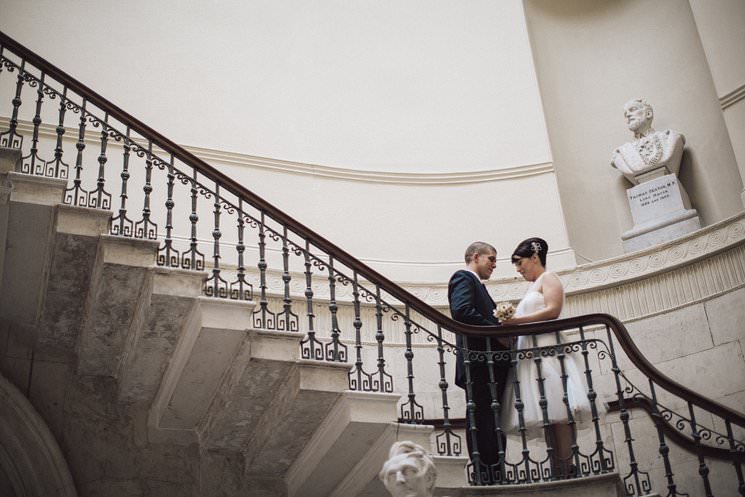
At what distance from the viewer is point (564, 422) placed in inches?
272

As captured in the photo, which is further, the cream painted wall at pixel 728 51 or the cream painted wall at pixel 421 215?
the cream painted wall at pixel 421 215

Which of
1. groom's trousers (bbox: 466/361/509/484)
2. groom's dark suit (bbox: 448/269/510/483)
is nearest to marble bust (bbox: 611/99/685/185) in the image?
groom's dark suit (bbox: 448/269/510/483)

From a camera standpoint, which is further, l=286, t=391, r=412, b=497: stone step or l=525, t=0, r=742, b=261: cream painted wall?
l=525, t=0, r=742, b=261: cream painted wall

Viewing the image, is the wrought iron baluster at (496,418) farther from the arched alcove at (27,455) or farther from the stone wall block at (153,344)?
the arched alcove at (27,455)

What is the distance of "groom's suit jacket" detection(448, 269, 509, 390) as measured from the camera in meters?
7.32

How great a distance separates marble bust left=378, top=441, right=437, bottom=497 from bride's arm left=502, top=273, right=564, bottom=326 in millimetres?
1627

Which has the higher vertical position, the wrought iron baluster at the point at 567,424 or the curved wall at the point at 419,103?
the curved wall at the point at 419,103

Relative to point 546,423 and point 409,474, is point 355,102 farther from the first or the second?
point 409,474

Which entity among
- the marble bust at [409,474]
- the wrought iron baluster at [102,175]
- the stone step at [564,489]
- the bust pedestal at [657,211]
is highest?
the bust pedestal at [657,211]

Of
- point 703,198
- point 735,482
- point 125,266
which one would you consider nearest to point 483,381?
point 735,482

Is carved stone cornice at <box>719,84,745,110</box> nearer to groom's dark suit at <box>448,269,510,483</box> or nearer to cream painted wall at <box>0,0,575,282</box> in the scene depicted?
cream painted wall at <box>0,0,575,282</box>

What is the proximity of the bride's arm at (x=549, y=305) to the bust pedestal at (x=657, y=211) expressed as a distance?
10.8 ft

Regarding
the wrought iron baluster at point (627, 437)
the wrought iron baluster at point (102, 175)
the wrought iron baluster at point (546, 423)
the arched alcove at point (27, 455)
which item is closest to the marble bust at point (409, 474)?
the wrought iron baluster at point (546, 423)

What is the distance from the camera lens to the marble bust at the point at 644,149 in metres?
10.7
